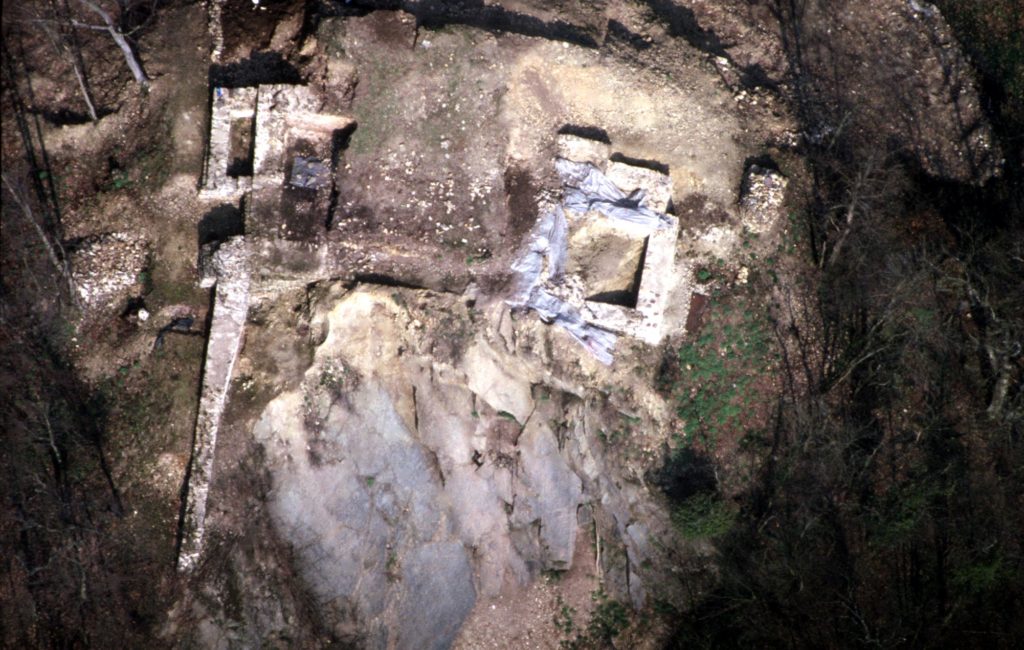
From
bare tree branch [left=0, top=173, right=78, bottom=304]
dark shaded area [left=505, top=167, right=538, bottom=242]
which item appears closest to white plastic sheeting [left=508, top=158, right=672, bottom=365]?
dark shaded area [left=505, top=167, right=538, bottom=242]

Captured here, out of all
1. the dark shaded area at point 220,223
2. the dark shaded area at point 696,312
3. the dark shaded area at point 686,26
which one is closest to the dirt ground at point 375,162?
the dark shaded area at point 220,223

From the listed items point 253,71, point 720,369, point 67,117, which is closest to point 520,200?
point 720,369

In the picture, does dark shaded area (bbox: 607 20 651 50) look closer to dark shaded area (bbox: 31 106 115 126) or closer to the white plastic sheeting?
the white plastic sheeting

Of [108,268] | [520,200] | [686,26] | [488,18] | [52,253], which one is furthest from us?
[686,26]

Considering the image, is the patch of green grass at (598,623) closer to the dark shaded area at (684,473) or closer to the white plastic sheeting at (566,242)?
the dark shaded area at (684,473)

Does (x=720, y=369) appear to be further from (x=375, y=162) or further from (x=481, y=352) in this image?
(x=375, y=162)

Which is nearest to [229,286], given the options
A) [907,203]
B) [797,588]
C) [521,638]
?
[521,638]
